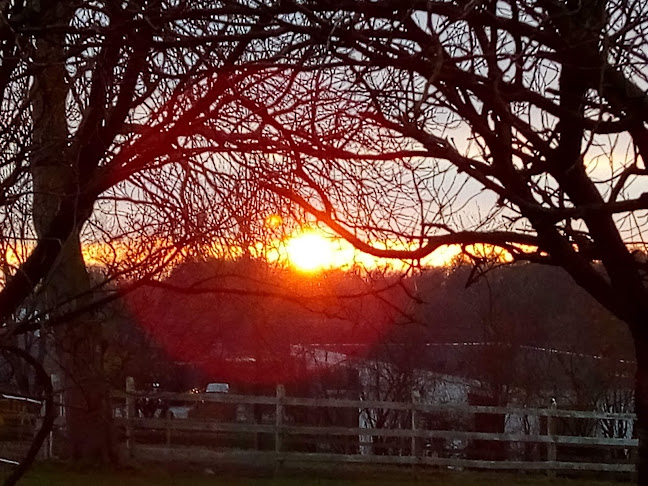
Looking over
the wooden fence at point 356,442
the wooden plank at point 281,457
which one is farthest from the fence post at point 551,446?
the wooden plank at point 281,457

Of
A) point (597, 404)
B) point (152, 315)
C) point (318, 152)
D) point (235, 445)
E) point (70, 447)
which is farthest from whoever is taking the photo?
point (597, 404)

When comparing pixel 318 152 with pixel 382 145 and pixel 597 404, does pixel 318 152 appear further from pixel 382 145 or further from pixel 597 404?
pixel 597 404

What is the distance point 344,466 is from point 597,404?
22.4ft

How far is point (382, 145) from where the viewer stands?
14.9ft

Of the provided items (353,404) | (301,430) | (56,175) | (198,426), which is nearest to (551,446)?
(353,404)

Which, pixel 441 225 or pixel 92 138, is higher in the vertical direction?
pixel 92 138

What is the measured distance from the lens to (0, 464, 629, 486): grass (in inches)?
471

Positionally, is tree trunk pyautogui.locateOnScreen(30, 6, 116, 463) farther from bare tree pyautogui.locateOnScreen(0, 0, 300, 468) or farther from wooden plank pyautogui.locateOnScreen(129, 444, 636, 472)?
wooden plank pyautogui.locateOnScreen(129, 444, 636, 472)

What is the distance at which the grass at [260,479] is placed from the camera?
39.2ft

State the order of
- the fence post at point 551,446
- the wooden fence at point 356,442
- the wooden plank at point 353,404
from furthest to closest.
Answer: the fence post at point 551,446 < the wooden fence at point 356,442 < the wooden plank at point 353,404

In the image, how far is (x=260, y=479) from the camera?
13.1 metres

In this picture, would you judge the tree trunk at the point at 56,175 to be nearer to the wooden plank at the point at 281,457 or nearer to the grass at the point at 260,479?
the grass at the point at 260,479

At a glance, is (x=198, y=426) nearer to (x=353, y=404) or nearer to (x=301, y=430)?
(x=301, y=430)

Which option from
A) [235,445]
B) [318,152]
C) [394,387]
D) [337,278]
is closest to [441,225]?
[318,152]
